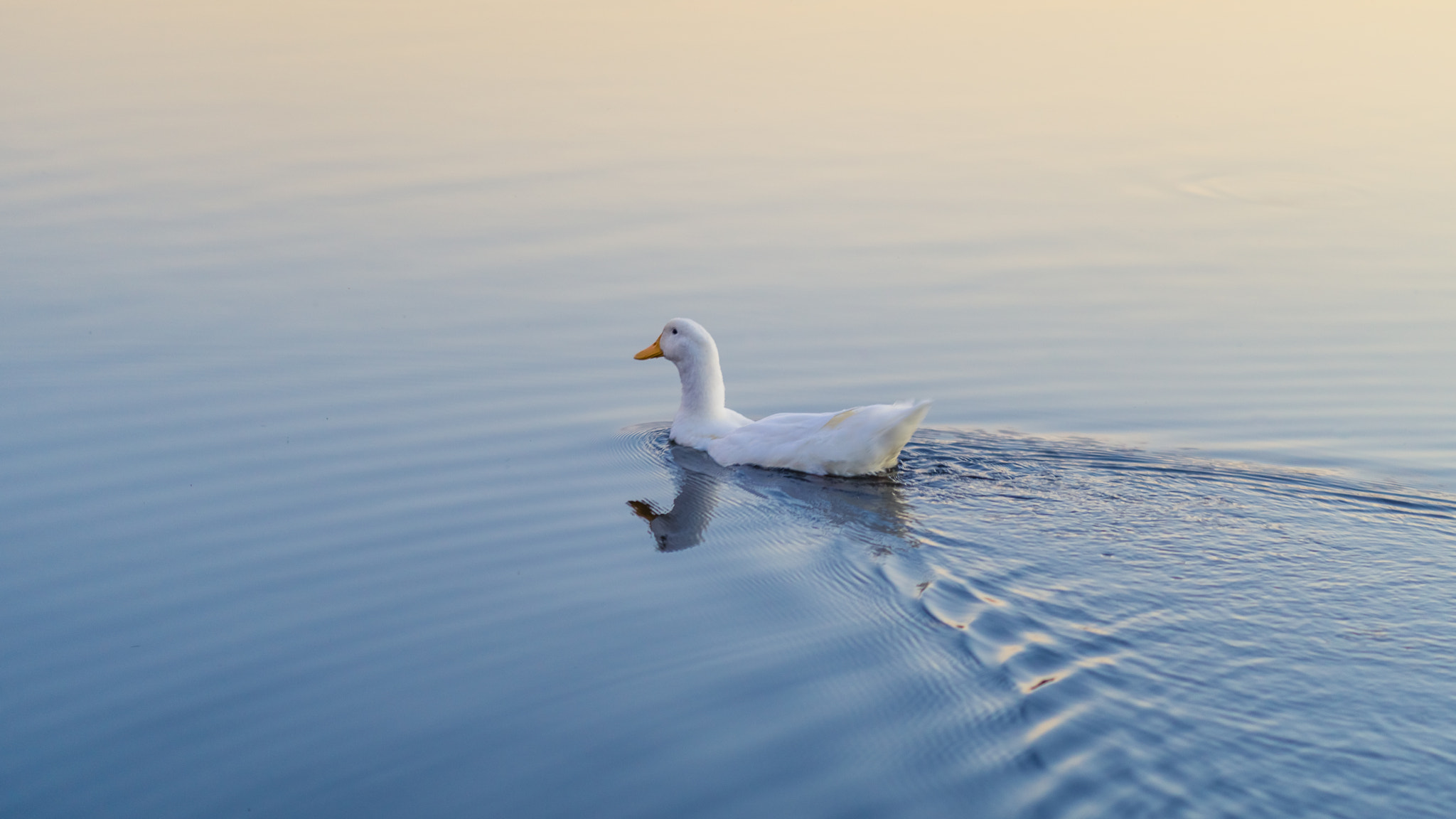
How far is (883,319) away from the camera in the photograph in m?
12.0

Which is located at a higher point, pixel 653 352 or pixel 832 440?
pixel 653 352

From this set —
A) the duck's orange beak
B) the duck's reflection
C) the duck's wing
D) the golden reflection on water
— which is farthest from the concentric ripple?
the golden reflection on water

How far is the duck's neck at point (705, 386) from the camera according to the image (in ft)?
32.8

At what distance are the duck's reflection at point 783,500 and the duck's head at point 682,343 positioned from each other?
2.84 feet

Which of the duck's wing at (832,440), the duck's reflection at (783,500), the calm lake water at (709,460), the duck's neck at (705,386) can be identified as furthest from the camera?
the duck's neck at (705,386)

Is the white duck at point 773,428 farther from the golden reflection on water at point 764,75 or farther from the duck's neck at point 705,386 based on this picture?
the golden reflection on water at point 764,75

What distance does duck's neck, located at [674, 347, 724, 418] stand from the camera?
10008 mm

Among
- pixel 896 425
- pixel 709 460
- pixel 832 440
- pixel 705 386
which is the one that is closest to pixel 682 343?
pixel 705 386

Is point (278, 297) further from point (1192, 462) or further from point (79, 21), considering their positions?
point (79, 21)

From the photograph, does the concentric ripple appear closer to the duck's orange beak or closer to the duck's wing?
the duck's wing

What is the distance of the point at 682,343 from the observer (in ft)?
33.3

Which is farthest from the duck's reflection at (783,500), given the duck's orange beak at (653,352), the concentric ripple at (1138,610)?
the duck's orange beak at (653,352)

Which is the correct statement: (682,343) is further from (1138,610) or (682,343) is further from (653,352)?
(1138,610)

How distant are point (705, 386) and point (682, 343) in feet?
1.34
